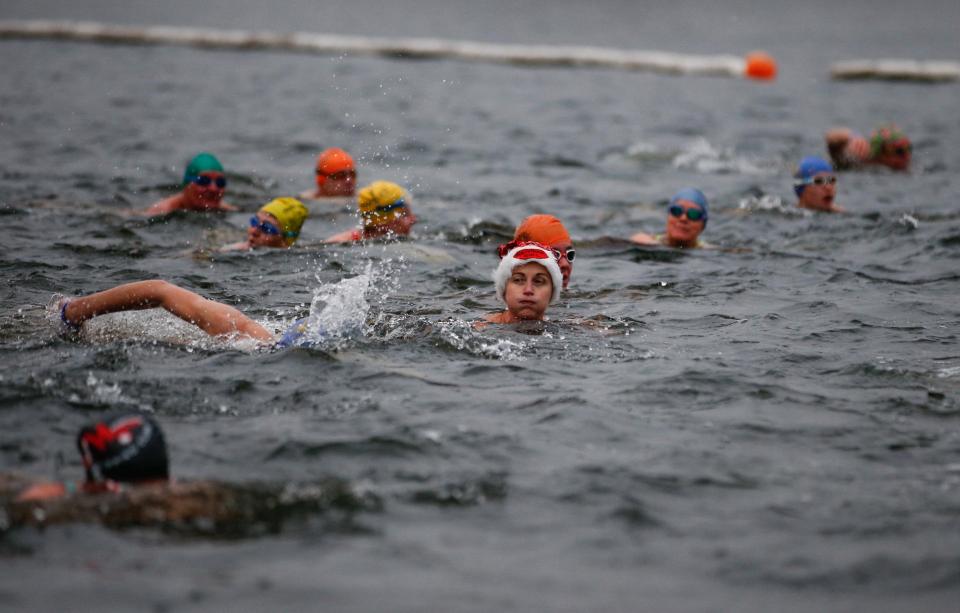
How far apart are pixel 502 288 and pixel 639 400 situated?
2202mm

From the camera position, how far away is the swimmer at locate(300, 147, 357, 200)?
14922 mm

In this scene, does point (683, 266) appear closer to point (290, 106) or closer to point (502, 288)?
point (502, 288)

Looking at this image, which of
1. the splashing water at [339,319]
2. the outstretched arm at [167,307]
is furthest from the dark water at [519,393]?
the outstretched arm at [167,307]

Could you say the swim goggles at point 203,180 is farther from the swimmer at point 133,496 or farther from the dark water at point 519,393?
the swimmer at point 133,496

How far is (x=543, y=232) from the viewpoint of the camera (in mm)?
10188

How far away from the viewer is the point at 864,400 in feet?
24.2

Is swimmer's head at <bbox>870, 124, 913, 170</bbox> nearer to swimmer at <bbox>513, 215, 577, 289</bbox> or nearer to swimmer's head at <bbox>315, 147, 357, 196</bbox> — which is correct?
swimmer's head at <bbox>315, 147, 357, 196</bbox>

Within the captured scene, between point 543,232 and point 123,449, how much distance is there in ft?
17.7

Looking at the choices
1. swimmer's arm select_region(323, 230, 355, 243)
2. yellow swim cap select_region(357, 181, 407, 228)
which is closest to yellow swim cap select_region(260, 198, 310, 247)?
swimmer's arm select_region(323, 230, 355, 243)

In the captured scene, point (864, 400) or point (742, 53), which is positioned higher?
point (742, 53)

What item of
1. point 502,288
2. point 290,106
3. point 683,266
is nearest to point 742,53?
point 290,106

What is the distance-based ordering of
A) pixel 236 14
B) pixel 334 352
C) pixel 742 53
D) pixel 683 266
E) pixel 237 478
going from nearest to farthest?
pixel 237 478 < pixel 334 352 < pixel 683 266 < pixel 742 53 < pixel 236 14

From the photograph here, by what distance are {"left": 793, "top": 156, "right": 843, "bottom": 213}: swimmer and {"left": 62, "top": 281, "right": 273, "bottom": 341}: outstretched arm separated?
28.9 feet

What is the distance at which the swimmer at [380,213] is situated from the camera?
41.1 ft
